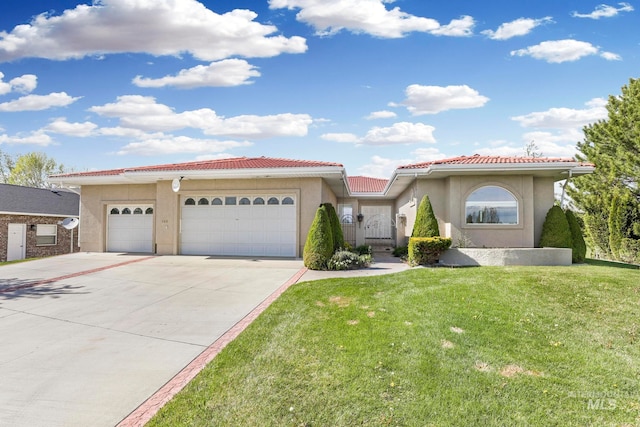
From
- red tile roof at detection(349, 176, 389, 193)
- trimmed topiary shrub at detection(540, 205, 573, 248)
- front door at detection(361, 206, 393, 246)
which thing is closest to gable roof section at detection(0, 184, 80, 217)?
red tile roof at detection(349, 176, 389, 193)

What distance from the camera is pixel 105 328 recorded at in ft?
20.0

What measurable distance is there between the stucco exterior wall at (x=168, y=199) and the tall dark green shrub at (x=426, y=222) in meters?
3.86

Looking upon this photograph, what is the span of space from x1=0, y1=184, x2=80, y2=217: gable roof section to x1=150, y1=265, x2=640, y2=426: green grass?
967 inches

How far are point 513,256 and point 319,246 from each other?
20.5 ft

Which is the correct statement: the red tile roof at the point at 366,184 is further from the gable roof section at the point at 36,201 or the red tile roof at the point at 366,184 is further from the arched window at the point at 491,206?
the gable roof section at the point at 36,201

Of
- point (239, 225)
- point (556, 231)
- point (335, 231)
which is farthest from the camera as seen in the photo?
point (239, 225)

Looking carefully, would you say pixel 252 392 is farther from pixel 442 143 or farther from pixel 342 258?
pixel 442 143

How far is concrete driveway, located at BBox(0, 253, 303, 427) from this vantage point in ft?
12.7

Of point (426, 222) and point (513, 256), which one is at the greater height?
point (426, 222)

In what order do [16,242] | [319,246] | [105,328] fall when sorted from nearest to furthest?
[105,328] < [319,246] < [16,242]

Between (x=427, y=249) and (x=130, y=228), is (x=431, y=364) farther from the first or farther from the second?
(x=130, y=228)

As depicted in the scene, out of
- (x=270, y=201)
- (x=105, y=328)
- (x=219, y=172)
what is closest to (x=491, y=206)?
(x=270, y=201)

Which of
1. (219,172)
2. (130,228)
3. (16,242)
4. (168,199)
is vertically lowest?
(16,242)

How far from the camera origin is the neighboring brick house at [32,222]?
894 inches
